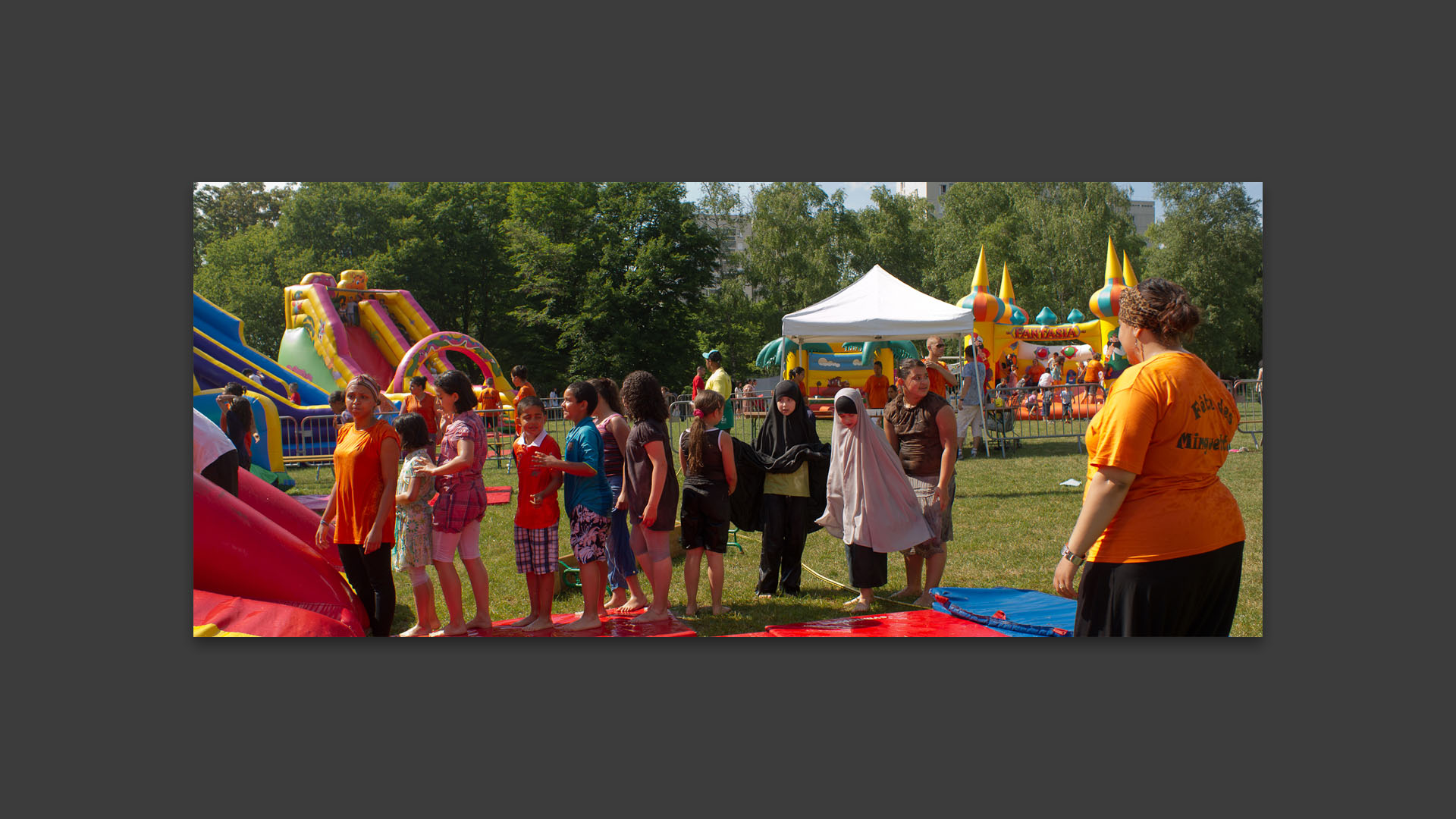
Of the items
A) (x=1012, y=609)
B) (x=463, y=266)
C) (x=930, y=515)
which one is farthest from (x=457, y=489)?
(x=463, y=266)

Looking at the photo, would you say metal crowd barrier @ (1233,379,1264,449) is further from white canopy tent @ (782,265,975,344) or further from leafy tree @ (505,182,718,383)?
leafy tree @ (505,182,718,383)

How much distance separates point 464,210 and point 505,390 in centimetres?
495

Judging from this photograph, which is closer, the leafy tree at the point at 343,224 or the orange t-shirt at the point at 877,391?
the leafy tree at the point at 343,224

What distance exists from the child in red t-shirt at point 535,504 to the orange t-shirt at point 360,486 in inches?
25.9

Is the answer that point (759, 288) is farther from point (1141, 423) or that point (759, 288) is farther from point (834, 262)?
point (1141, 423)

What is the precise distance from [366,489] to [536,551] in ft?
3.07

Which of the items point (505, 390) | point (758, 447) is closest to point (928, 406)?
point (758, 447)

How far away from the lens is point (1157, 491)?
11.2 ft

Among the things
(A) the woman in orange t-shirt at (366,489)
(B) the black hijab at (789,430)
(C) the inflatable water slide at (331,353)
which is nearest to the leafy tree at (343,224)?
(A) the woman in orange t-shirt at (366,489)

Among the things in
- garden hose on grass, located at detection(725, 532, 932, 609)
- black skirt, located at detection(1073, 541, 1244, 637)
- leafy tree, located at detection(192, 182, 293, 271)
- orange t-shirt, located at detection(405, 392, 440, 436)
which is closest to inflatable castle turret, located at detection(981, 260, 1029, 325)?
orange t-shirt, located at detection(405, 392, 440, 436)

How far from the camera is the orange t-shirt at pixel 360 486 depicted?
16.5ft

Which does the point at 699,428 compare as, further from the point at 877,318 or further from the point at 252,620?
the point at 877,318

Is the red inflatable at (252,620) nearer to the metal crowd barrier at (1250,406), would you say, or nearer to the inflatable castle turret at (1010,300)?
the metal crowd barrier at (1250,406)

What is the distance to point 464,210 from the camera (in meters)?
14.6
